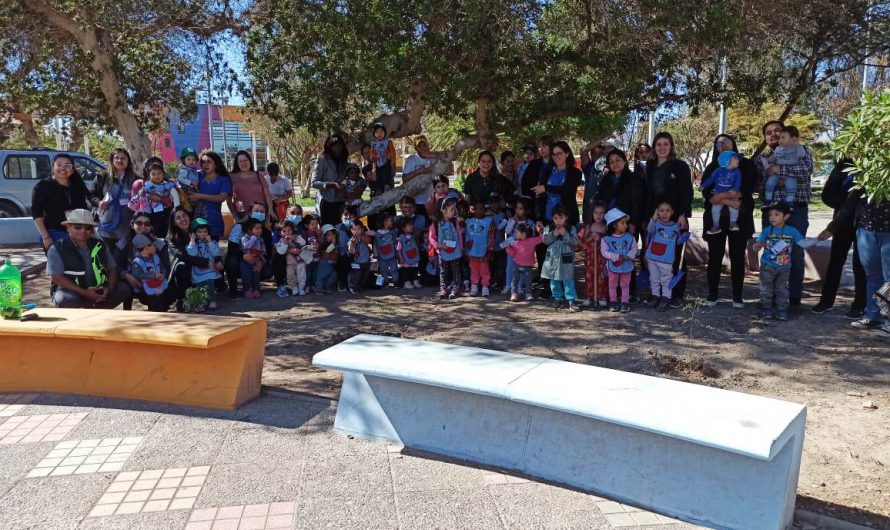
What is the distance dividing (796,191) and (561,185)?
235 cm

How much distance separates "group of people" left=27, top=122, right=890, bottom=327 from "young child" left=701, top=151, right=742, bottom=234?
0.5 inches

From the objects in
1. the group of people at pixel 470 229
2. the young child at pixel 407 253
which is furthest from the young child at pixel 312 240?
the young child at pixel 407 253

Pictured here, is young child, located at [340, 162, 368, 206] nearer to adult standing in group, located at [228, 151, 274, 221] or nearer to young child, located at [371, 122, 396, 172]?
young child, located at [371, 122, 396, 172]

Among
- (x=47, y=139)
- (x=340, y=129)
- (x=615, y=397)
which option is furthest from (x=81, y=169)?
(x=47, y=139)

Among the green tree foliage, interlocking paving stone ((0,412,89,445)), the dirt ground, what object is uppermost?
the green tree foliage

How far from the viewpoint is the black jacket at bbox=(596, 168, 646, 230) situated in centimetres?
740

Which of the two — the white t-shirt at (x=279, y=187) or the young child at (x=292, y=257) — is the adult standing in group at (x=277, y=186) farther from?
the young child at (x=292, y=257)

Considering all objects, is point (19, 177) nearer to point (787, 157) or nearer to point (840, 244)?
point (787, 157)

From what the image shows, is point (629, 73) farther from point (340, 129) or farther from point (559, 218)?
point (340, 129)

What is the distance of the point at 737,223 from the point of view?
6.99m

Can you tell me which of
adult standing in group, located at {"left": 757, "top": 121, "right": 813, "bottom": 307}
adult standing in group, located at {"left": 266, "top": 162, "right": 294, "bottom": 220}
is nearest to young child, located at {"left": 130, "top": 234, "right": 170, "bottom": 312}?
adult standing in group, located at {"left": 266, "top": 162, "right": 294, "bottom": 220}

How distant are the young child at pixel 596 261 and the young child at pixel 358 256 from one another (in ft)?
8.42

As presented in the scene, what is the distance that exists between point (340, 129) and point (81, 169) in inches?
352

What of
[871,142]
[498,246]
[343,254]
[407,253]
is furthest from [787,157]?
[343,254]
